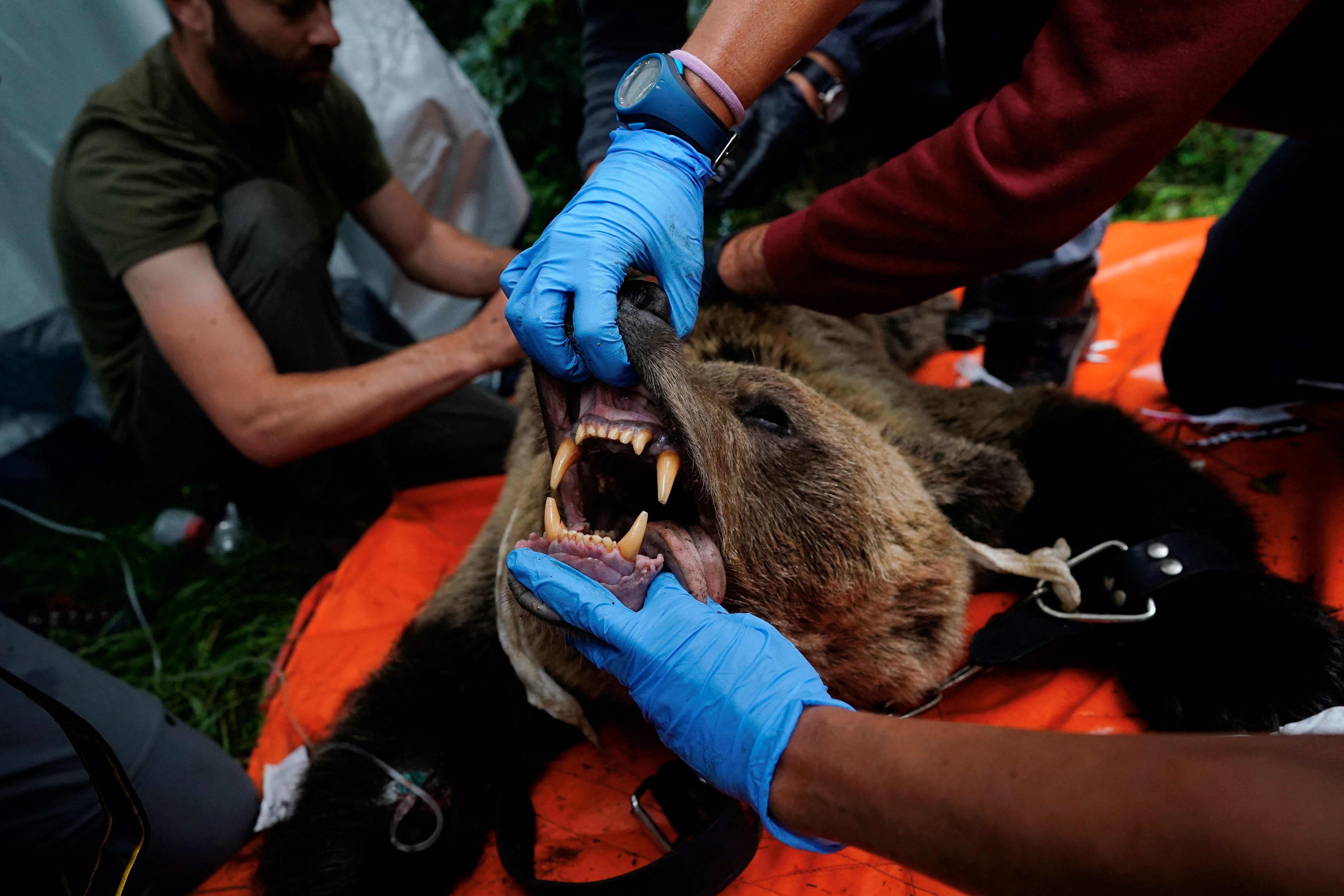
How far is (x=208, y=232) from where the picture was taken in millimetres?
3127

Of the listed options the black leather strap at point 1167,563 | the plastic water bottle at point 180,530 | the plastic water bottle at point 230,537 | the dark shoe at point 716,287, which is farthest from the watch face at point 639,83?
the plastic water bottle at point 180,530

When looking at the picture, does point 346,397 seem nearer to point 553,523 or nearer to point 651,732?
point 553,523

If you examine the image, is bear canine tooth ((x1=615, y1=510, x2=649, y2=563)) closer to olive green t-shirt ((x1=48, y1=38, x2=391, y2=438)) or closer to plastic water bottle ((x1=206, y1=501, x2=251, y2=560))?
olive green t-shirt ((x1=48, y1=38, x2=391, y2=438))

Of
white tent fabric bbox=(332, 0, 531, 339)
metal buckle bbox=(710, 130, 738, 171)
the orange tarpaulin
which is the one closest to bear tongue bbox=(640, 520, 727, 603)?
the orange tarpaulin

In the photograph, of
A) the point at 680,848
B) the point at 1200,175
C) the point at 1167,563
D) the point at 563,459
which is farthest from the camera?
the point at 1200,175

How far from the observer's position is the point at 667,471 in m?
1.61

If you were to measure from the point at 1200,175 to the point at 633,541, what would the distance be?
21.9 ft

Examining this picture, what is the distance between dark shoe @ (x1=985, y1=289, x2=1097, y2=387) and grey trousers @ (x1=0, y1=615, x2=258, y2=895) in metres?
3.69

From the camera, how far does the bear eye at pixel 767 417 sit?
2.01 m

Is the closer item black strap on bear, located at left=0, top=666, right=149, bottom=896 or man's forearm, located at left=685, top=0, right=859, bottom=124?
black strap on bear, located at left=0, top=666, right=149, bottom=896

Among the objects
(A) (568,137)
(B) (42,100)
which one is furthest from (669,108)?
(A) (568,137)

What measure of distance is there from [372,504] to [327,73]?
2068 millimetres

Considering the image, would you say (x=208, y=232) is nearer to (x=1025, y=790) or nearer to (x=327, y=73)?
(x=327, y=73)

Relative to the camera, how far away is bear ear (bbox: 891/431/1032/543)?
7.55 ft
